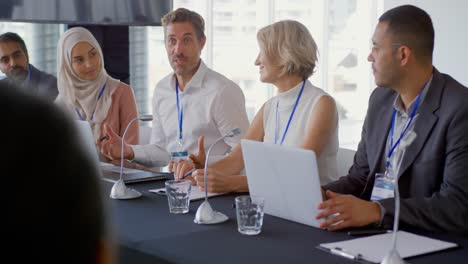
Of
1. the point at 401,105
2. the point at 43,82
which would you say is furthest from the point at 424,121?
the point at 43,82

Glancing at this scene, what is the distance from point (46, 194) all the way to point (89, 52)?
393 centimetres

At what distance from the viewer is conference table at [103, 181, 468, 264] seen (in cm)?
181

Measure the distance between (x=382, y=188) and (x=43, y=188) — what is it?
7.22 feet

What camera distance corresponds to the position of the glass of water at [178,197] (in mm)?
2381

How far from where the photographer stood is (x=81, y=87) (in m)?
4.17

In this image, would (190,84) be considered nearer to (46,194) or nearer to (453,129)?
(453,129)

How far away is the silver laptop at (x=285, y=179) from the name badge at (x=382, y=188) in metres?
0.35

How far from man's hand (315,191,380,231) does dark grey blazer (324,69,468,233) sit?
0.16 ft

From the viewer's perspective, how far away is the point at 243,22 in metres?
8.05

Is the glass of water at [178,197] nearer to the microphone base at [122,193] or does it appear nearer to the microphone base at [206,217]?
the microphone base at [206,217]

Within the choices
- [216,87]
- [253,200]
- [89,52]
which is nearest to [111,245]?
[253,200]

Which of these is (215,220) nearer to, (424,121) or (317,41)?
(424,121)

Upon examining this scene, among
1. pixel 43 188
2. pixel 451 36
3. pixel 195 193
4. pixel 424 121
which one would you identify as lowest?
pixel 195 193

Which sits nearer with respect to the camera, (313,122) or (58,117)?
(58,117)
